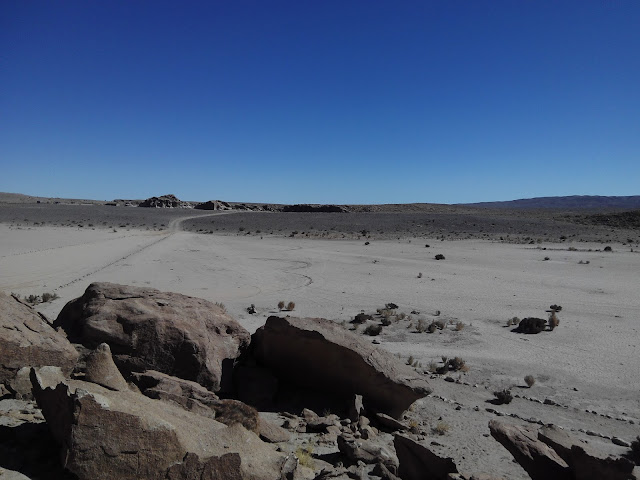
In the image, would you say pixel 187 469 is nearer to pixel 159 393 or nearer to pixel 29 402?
pixel 159 393

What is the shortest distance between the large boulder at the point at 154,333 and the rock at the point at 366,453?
2.52 m

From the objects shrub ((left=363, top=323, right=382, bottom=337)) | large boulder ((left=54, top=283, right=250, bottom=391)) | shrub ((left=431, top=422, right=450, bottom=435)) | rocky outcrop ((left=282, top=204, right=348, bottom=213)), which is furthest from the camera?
rocky outcrop ((left=282, top=204, right=348, bottom=213))

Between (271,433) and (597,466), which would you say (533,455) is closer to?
(597,466)

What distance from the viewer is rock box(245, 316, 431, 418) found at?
787cm

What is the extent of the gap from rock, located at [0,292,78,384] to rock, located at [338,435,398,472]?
369 centimetres

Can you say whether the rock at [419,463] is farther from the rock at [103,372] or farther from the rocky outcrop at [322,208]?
the rocky outcrop at [322,208]

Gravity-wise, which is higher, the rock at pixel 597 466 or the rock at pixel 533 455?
the rock at pixel 597 466

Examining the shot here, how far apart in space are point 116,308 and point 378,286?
15.8m

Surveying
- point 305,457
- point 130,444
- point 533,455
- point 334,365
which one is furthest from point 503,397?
point 130,444

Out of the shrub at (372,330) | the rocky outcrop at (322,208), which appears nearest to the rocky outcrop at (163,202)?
the rocky outcrop at (322,208)

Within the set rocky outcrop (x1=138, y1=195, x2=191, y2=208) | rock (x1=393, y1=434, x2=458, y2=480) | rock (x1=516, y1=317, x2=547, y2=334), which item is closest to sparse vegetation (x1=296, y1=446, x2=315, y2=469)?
rock (x1=393, y1=434, x2=458, y2=480)

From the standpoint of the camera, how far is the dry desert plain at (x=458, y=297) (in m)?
8.77

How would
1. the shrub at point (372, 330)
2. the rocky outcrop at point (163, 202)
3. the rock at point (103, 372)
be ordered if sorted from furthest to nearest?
the rocky outcrop at point (163, 202) < the shrub at point (372, 330) < the rock at point (103, 372)

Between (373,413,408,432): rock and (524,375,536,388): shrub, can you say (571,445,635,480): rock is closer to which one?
(373,413,408,432): rock
